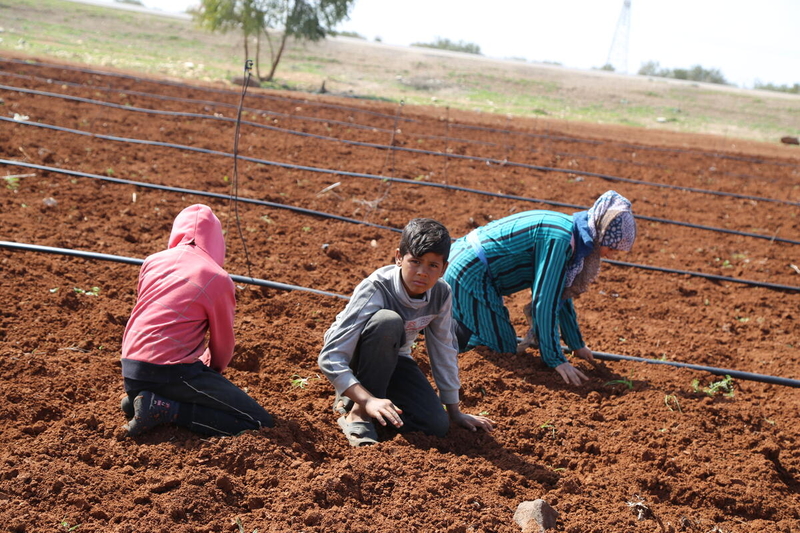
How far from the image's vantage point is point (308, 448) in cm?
270

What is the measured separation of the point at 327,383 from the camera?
3.31m

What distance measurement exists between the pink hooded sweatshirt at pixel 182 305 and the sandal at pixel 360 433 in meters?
0.62

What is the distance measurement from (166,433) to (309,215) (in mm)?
3447

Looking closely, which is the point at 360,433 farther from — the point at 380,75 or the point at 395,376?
the point at 380,75

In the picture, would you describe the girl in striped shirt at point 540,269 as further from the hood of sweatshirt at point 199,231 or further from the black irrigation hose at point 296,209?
the black irrigation hose at point 296,209

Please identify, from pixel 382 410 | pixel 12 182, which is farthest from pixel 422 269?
pixel 12 182

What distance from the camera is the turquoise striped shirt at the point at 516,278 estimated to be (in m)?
3.46

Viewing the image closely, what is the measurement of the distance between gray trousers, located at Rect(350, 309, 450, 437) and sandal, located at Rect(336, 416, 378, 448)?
0.49ft

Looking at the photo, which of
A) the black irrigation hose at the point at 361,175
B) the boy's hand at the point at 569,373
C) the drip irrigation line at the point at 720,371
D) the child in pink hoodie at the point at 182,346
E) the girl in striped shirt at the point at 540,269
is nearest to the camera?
the child in pink hoodie at the point at 182,346

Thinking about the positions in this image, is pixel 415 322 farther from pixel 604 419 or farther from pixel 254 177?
pixel 254 177

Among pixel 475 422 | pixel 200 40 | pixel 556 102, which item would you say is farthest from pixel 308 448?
pixel 200 40

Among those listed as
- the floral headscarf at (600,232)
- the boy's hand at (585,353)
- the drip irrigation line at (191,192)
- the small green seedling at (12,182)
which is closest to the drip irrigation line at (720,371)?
the boy's hand at (585,353)

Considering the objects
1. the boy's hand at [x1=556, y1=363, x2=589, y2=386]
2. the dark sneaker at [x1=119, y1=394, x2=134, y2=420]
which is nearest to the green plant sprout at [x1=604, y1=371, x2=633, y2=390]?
the boy's hand at [x1=556, y1=363, x2=589, y2=386]

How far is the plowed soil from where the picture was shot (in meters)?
2.39
